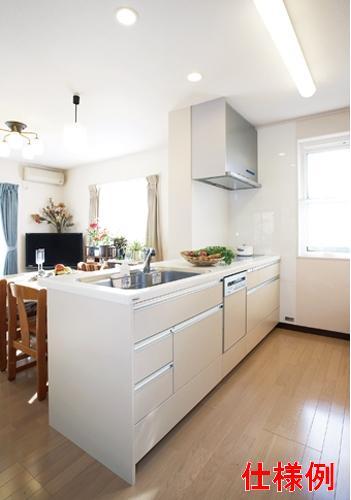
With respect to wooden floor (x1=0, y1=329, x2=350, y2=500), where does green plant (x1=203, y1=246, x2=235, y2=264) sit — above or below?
above

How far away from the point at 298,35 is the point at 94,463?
295cm

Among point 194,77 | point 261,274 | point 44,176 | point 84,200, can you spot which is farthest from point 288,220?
point 44,176

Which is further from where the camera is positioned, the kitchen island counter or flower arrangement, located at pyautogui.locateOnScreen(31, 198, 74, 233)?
flower arrangement, located at pyautogui.locateOnScreen(31, 198, 74, 233)

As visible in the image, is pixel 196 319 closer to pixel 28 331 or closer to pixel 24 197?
pixel 28 331

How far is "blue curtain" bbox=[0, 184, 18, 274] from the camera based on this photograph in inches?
197

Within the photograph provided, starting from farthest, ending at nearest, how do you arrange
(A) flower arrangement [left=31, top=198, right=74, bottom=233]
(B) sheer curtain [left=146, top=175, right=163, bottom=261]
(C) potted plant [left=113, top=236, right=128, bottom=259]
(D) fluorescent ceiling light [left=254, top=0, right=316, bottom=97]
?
(A) flower arrangement [left=31, top=198, right=74, bottom=233]
(C) potted plant [left=113, top=236, right=128, bottom=259]
(B) sheer curtain [left=146, top=175, right=163, bottom=261]
(D) fluorescent ceiling light [left=254, top=0, right=316, bottom=97]

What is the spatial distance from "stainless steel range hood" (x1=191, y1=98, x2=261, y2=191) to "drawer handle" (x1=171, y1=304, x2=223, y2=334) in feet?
4.71

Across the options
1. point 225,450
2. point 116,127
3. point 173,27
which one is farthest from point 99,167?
point 225,450

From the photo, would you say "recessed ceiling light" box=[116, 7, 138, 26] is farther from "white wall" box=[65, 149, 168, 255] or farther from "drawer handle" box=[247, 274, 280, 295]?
"white wall" box=[65, 149, 168, 255]

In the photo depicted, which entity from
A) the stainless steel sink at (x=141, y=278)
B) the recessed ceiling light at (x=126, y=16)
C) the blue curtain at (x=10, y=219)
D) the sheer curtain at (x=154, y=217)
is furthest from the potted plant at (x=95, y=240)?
the recessed ceiling light at (x=126, y=16)

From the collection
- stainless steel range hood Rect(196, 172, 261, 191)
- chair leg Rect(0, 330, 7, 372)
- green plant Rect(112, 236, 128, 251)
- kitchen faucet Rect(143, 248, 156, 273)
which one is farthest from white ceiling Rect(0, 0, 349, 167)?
chair leg Rect(0, 330, 7, 372)

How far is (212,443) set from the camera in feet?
5.09

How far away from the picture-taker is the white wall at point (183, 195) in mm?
2975

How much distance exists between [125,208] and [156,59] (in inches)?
127
